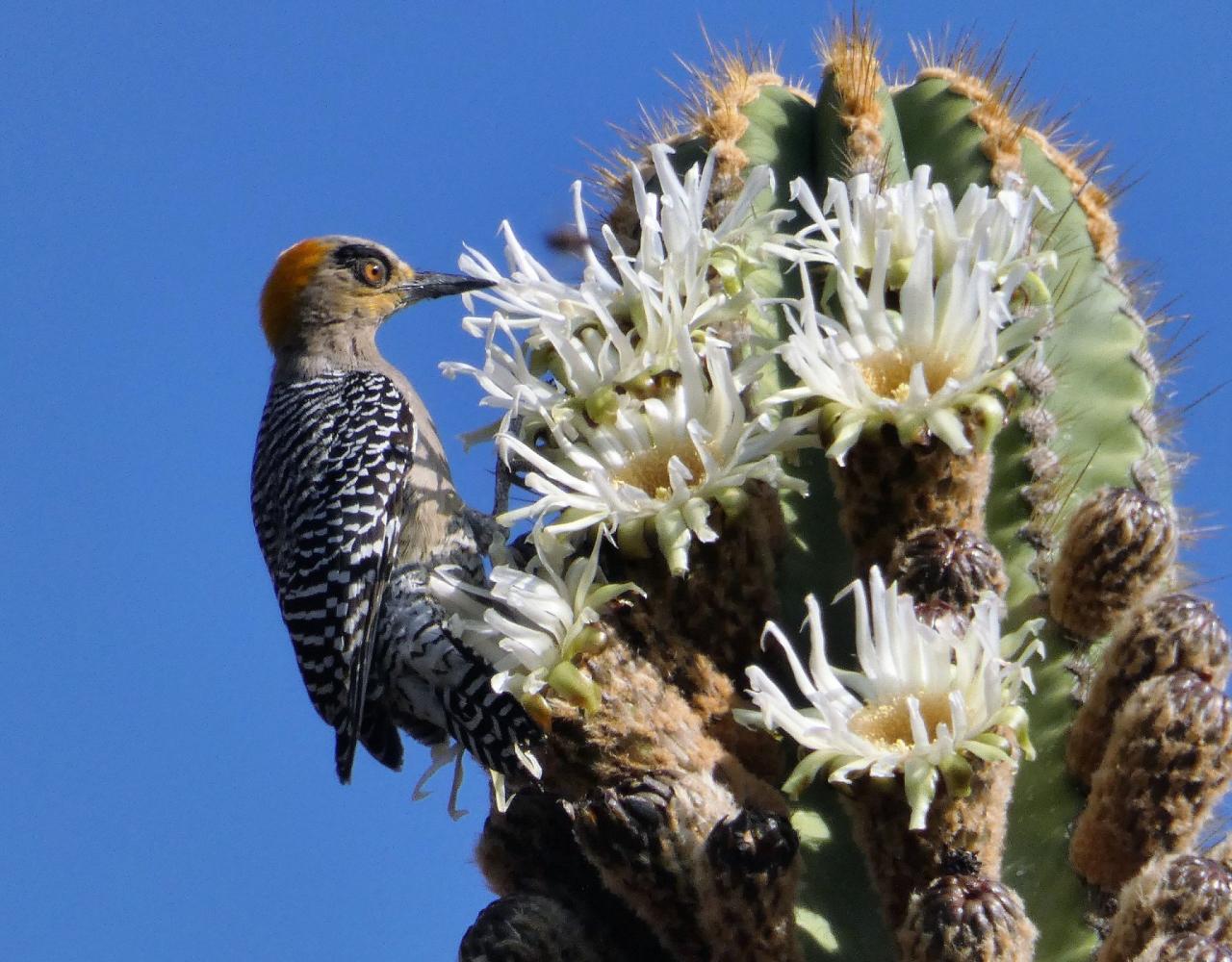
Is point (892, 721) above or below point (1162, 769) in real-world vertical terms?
above

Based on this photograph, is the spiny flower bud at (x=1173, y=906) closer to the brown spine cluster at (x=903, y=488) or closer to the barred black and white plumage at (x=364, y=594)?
the brown spine cluster at (x=903, y=488)

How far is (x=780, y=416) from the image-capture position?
9.62ft

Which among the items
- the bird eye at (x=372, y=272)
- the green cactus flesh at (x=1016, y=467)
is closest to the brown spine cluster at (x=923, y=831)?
the green cactus flesh at (x=1016, y=467)

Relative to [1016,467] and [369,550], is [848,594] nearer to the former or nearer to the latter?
[1016,467]

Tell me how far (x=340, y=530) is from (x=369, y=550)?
0.13m

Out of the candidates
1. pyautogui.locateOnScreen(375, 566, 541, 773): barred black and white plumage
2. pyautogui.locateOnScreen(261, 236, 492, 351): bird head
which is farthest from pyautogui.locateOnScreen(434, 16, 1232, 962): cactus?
pyautogui.locateOnScreen(261, 236, 492, 351): bird head

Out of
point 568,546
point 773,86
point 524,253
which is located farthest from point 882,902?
point 773,86

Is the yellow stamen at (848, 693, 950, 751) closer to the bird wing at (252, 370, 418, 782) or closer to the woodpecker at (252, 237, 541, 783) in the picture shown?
the woodpecker at (252, 237, 541, 783)

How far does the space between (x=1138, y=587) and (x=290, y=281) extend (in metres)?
4.31

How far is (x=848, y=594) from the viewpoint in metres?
2.89

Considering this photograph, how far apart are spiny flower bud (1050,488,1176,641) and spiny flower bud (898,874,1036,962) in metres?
0.69

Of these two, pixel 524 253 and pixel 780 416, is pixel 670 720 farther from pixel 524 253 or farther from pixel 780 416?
pixel 524 253

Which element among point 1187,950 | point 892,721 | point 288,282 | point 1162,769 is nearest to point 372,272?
point 288,282

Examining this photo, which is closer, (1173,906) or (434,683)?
(1173,906)
